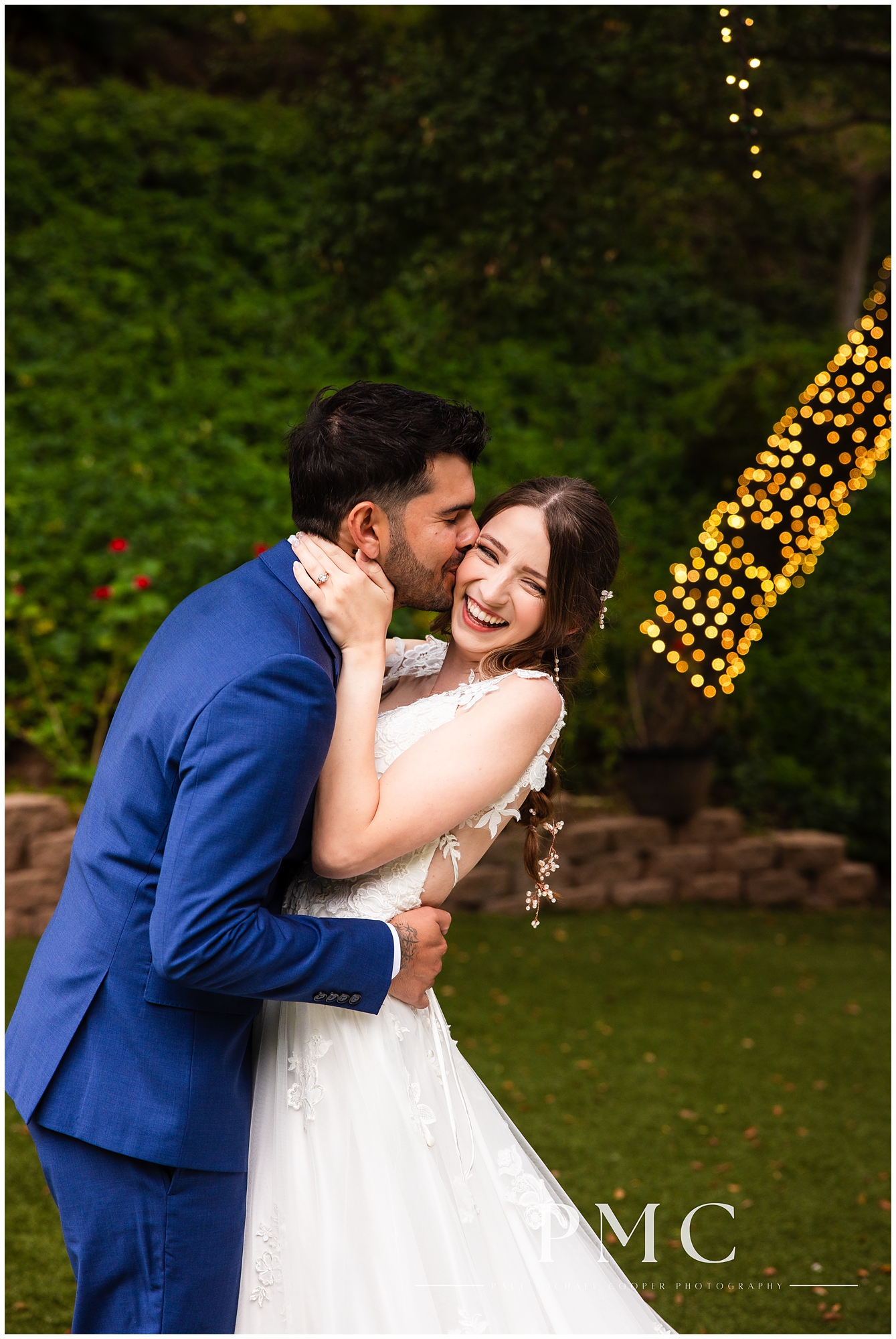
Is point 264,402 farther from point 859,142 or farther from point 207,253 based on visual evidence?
point 859,142

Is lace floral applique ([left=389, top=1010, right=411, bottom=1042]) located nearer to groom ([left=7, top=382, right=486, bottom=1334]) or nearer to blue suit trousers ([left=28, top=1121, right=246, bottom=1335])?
groom ([left=7, top=382, right=486, bottom=1334])

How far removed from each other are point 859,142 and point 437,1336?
859cm

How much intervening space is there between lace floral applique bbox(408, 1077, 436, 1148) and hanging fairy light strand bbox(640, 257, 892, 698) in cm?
Result: 280

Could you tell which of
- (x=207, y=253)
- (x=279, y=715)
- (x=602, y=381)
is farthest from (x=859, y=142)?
(x=279, y=715)

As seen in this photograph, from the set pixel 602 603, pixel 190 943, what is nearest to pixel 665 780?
pixel 602 603

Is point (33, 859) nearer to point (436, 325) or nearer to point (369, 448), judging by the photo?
point (369, 448)

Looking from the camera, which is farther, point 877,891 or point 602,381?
point 602,381

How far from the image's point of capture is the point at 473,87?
5016 mm

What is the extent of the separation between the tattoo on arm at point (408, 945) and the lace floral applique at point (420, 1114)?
0.19 meters

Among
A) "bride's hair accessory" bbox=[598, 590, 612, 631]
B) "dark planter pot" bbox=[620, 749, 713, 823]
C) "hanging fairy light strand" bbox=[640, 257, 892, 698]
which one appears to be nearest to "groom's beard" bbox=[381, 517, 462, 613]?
"bride's hair accessory" bbox=[598, 590, 612, 631]

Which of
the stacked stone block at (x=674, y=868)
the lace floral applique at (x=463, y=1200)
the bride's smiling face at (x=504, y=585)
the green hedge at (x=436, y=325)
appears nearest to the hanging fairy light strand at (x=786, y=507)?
the green hedge at (x=436, y=325)

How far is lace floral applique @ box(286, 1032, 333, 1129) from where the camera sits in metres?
1.78

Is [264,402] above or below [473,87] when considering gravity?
below

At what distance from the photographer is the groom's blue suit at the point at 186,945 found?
1.46 meters
